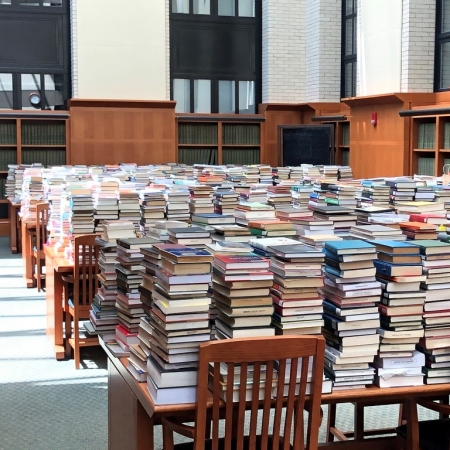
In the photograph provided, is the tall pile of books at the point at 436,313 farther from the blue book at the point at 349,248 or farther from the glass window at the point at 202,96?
the glass window at the point at 202,96

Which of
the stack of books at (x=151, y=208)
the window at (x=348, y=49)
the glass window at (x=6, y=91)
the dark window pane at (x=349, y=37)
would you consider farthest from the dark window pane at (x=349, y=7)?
the stack of books at (x=151, y=208)

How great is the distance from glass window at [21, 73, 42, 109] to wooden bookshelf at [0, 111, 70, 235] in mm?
480

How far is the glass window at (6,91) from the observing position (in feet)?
42.3

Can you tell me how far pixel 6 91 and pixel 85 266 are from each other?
8717mm

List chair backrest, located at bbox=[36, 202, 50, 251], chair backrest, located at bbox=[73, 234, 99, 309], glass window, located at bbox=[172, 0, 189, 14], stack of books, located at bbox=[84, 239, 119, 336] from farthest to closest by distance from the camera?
glass window, located at bbox=[172, 0, 189, 14] → chair backrest, located at bbox=[36, 202, 50, 251] → chair backrest, located at bbox=[73, 234, 99, 309] → stack of books, located at bbox=[84, 239, 119, 336]

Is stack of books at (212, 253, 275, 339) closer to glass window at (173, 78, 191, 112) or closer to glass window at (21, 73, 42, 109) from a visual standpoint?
glass window at (21, 73, 42, 109)

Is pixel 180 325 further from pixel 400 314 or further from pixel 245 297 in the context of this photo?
pixel 400 314

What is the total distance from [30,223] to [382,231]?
5.51 m

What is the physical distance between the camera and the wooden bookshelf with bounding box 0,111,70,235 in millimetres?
12438

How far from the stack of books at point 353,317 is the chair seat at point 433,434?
0.40 meters

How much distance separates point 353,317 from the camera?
102 inches

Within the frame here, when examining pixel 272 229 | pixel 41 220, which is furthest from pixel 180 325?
pixel 41 220

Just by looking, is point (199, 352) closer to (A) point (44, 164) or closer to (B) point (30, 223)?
(B) point (30, 223)

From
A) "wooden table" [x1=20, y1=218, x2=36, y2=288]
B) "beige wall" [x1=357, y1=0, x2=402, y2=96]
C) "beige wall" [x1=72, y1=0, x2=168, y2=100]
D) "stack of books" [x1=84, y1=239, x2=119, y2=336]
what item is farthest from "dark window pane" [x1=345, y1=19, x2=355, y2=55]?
"stack of books" [x1=84, y1=239, x2=119, y2=336]
